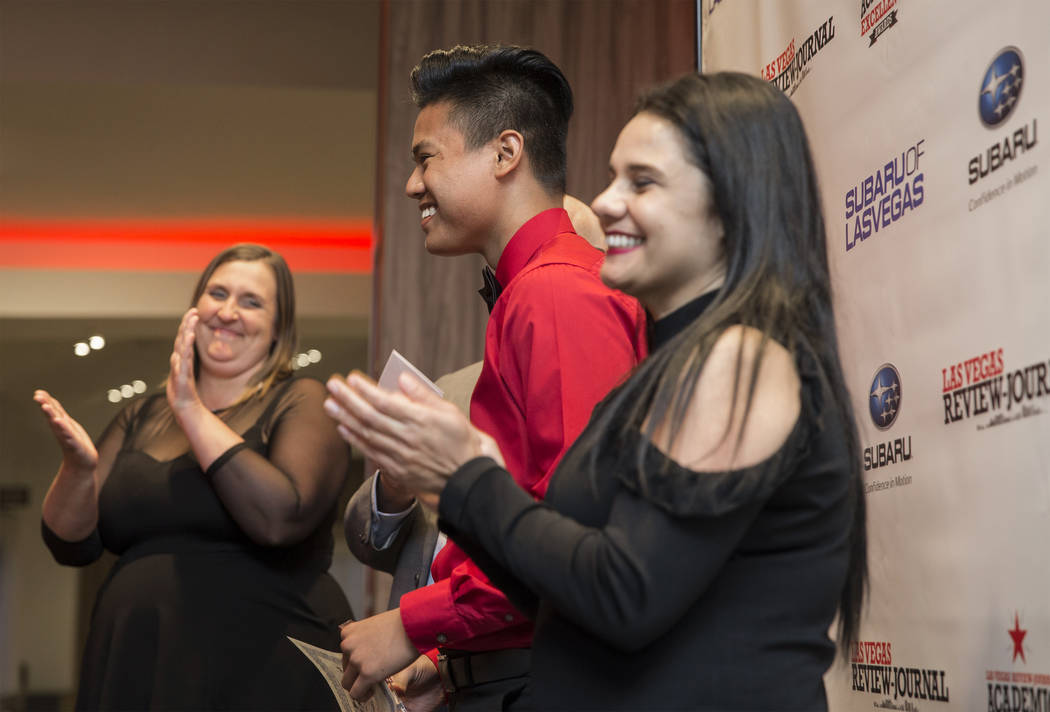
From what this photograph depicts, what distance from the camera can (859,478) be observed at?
1262 mm

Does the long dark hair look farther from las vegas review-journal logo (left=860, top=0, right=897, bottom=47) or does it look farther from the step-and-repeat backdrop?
las vegas review-journal logo (left=860, top=0, right=897, bottom=47)

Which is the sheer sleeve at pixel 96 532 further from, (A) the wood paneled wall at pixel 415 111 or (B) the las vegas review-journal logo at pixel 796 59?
(B) the las vegas review-journal logo at pixel 796 59

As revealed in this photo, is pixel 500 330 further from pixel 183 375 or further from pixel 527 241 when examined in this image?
pixel 183 375

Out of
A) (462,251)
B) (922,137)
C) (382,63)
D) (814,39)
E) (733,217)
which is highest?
(382,63)

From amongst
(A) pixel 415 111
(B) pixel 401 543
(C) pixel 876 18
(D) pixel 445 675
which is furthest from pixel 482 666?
(A) pixel 415 111

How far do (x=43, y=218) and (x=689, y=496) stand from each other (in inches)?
279

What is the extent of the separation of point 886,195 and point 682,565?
3.72 ft

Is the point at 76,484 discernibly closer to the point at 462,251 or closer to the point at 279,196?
the point at 462,251

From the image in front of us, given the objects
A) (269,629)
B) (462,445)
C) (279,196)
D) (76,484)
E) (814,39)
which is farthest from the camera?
(279,196)

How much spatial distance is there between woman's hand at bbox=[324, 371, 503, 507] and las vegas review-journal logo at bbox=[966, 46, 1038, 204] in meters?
0.89

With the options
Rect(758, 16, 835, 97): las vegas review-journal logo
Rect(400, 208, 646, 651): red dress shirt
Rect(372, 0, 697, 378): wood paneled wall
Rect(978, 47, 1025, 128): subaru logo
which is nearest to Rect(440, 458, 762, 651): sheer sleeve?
Rect(400, 208, 646, 651): red dress shirt

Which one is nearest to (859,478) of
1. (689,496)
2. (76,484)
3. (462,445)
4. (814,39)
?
(689,496)

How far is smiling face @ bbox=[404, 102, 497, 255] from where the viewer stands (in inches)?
76.1

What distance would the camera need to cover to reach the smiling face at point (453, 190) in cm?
193
